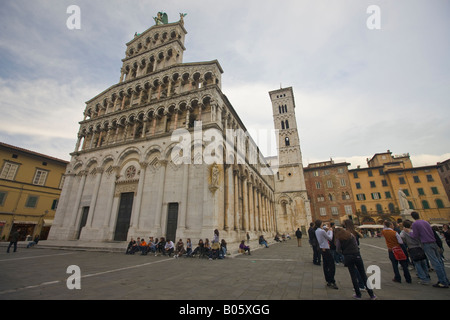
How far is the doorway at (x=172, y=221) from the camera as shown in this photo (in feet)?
47.5

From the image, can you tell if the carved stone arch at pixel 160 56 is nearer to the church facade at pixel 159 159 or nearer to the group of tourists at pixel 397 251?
the church facade at pixel 159 159

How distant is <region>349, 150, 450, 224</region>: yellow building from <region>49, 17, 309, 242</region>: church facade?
2720 cm

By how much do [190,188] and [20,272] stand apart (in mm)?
9241

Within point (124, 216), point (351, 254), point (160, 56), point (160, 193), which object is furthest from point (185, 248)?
point (160, 56)

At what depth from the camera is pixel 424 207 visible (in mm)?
34656

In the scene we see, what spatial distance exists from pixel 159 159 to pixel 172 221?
5246 mm

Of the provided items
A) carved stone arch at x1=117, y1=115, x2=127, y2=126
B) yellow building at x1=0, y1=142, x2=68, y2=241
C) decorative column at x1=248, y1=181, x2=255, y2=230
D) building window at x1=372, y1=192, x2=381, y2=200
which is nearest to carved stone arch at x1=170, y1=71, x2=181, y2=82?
carved stone arch at x1=117, y1=115, x2=127, y2=126

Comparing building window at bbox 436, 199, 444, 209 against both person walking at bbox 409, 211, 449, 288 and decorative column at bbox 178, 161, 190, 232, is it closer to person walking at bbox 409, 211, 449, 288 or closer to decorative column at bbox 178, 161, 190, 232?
person walking at bbox 409, 211, 449, 288

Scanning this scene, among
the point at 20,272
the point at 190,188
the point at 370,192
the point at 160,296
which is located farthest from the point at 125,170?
the point at 370,192

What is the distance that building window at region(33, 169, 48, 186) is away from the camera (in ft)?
84.4

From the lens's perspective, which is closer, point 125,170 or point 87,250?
point 87,250

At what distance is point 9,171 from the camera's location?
76.7 feet
